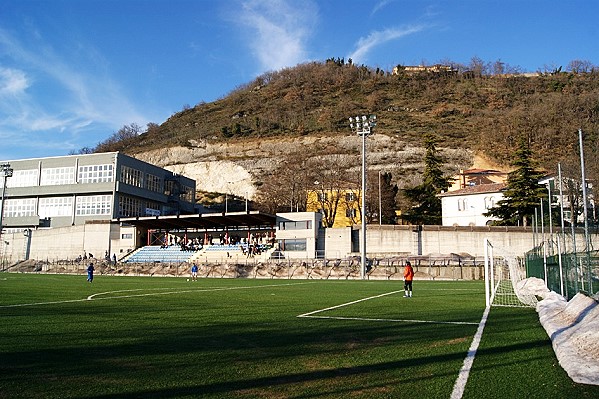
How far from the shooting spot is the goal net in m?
17.4

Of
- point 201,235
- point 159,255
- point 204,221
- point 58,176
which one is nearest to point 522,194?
point 204,221

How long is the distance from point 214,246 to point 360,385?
182 ft

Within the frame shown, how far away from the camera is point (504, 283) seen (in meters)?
32.6

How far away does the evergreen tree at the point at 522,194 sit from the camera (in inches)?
2335

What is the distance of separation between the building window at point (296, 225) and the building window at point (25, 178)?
43.5m

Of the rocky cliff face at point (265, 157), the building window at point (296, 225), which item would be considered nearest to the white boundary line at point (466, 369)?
the building window at point (296, 225)

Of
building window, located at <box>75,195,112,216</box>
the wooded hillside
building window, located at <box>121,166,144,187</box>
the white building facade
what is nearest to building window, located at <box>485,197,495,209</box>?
the white building facade

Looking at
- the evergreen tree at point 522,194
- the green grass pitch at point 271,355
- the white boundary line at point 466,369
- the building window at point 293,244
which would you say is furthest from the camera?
the evergreen tree at point 522,194

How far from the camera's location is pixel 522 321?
12.4 metres

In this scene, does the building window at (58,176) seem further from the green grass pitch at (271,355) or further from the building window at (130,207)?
the green grass pitch at (271,355)

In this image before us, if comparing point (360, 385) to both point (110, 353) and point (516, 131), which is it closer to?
point (110, 353)

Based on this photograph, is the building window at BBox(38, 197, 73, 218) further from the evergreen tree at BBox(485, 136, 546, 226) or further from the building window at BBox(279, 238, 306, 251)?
the evergreen tree at BBox(485, 136, 546, 226)

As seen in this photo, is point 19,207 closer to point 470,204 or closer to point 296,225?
point 296,225

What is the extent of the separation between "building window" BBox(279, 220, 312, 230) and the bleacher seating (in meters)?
10.7
